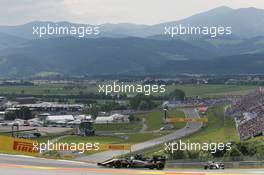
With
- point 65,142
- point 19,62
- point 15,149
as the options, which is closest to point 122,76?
point 65,142

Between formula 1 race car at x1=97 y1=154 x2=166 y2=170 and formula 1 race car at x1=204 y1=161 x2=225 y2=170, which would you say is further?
formula 1 race car at x1=204 y1=161 x2=225 y2=170

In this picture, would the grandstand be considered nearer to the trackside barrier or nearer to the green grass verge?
the green grass verge

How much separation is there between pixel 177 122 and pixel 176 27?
5.78 meters

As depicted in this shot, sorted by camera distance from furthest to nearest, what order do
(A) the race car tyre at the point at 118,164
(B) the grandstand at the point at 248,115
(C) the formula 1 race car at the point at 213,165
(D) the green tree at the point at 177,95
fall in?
(B) the grandstand at the point at 248,115
(D) the green tree at the point at 177,95
(C) the formula 1 race car at the point at 213,165
(A) the race car tyre at the point at 118,164

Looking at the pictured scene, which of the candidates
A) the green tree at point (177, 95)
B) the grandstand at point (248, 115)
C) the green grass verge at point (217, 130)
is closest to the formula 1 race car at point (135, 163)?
the green grass verge at point (217, 130)

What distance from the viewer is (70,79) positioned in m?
38.8

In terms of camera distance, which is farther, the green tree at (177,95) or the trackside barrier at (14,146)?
the green tree at (177,95)

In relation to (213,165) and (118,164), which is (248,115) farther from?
(118,164)

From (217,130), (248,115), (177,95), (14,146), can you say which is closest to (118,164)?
(14,146)

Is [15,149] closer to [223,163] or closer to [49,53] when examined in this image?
[223,163]

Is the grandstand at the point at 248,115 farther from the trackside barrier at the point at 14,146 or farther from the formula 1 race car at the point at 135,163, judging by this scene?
the formula 1 race car at the point at 135,163

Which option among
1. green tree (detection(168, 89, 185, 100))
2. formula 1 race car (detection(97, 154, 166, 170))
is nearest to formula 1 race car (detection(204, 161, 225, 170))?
formula 1 race car (detection(97, 154, 166, 170))

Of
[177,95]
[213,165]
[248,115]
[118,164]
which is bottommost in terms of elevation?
[213,165]

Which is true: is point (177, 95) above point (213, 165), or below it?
above
